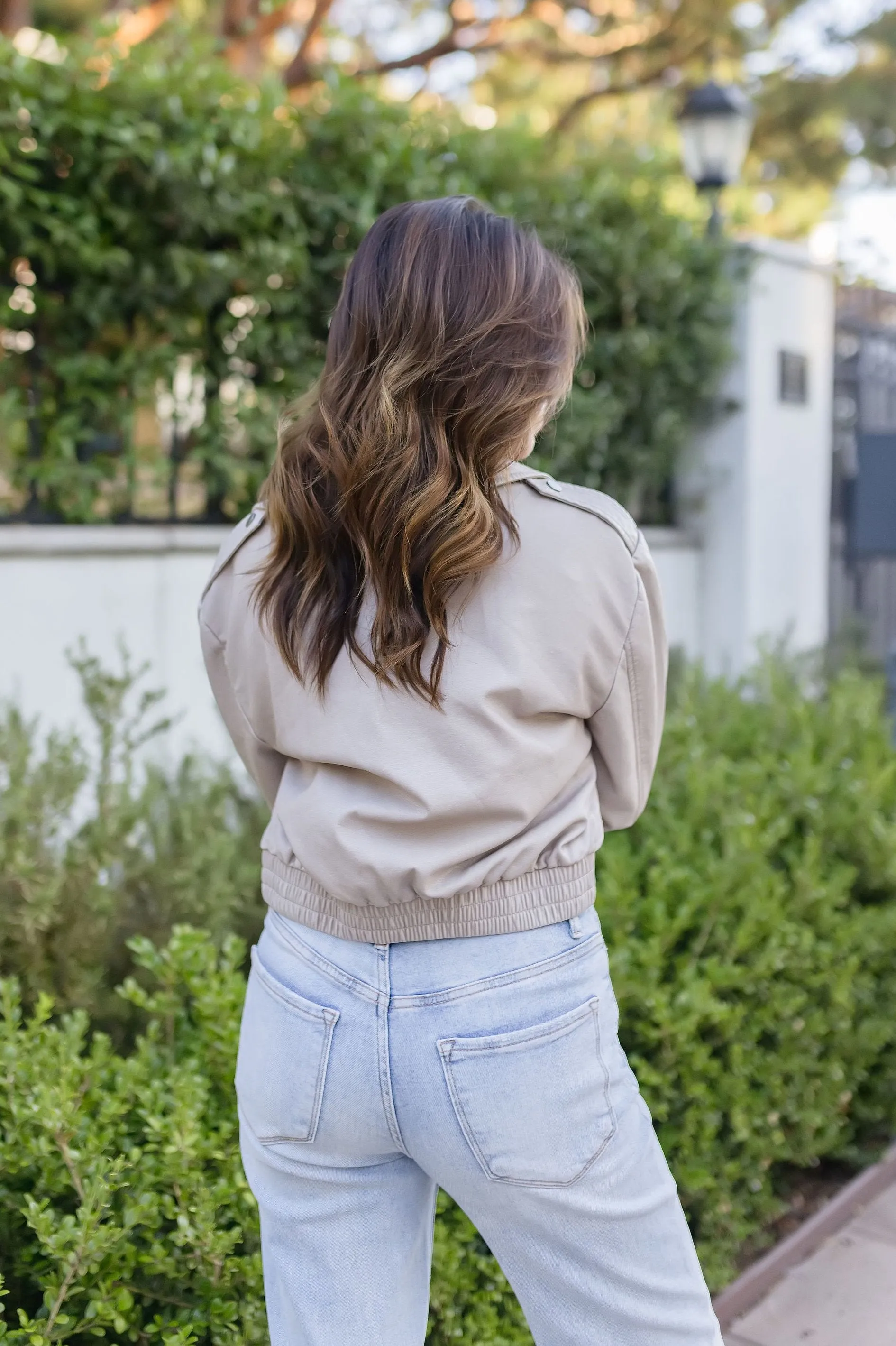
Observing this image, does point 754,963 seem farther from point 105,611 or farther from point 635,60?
point 635,60

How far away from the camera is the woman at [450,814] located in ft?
4.41

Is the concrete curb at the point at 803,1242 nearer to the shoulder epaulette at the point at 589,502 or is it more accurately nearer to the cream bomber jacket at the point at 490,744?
the cream bomber jacket at the point at 490,744

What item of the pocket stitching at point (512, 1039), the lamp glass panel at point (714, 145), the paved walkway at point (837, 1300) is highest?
the lamp glass panel at point (714, 145)

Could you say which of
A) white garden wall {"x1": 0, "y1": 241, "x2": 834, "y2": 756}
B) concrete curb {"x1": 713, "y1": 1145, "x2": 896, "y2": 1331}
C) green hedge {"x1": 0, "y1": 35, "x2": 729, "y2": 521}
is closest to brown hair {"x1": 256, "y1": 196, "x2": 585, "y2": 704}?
concrete curb {"x1": 713, "y1": 1145, "x2": 896, "y2": 1331}

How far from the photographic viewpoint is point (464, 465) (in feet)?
4.42

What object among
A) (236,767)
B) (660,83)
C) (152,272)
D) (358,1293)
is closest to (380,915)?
(358,1293)

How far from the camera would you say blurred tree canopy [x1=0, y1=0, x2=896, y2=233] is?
443 inches

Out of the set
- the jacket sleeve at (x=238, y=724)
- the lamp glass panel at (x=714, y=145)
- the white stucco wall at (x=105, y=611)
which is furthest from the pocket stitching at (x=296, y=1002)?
the lamp glass panel at (x=714, y=145)

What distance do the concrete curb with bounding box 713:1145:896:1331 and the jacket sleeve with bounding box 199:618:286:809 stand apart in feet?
4.97

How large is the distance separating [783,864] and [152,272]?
2726 millimetres

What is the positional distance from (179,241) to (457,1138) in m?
3.57

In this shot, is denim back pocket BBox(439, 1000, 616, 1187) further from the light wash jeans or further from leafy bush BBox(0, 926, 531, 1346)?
leafy bush BBox(0, 926, 531, 1346)

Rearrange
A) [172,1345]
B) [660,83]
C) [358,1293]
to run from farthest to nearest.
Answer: [660,83]
[172,1345]
[358,1293]

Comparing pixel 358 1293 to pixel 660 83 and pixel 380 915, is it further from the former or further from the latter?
pixel 660 83
